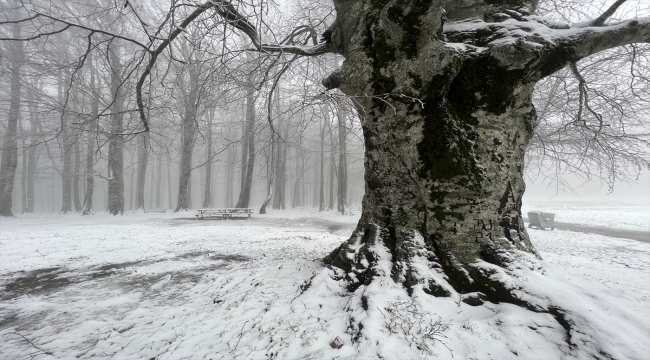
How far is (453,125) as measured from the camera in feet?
8.66

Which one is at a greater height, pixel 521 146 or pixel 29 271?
pixel 521 146

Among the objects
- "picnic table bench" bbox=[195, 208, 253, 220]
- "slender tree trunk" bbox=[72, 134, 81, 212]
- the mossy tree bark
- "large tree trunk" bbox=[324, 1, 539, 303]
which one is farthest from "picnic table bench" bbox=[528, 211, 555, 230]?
"slender tree trunk" bbox=[72, 134, 81, 212]

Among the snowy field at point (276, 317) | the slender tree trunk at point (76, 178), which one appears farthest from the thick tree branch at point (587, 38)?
the slender tree trunk at point (76, 178)

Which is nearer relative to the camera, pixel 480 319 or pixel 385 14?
pixel 480 319

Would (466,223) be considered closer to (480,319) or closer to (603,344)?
(480,319)

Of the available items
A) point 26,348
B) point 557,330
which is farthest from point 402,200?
point 26,348

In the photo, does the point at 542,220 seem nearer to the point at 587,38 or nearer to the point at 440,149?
the point at 587,38

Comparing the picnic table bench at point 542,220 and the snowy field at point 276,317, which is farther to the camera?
the picnic table bench at point 542,220

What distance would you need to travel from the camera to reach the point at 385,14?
2699mm

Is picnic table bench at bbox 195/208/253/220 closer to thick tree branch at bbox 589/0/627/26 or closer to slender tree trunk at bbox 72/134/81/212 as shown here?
slender tree trunk at bbox 72/134/81/212

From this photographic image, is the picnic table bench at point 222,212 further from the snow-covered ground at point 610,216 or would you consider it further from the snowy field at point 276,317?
the snow-covered ground at point 610,216

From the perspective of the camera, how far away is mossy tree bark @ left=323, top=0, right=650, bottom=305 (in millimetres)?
2516

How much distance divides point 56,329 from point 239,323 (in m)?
1.63

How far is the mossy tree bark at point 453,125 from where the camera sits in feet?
8.25
